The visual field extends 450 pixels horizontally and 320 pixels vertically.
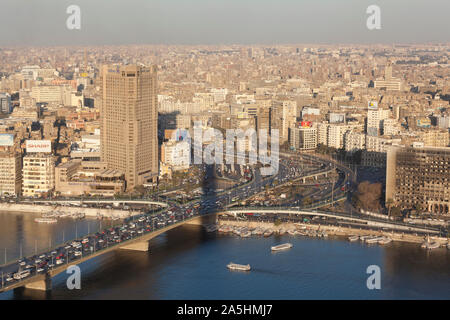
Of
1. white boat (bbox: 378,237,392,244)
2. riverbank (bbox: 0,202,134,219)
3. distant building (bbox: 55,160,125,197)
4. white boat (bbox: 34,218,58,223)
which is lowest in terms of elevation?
white boat (bbox: 378,237,392,244)

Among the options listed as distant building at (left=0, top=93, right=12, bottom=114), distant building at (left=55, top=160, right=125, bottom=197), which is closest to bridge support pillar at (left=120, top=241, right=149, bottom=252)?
distant building at (left=55, top=160, right=125, bottom=197)

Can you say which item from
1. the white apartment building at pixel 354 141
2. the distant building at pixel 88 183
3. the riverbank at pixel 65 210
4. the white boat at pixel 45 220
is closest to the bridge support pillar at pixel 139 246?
the riverbank at pixel 65 210

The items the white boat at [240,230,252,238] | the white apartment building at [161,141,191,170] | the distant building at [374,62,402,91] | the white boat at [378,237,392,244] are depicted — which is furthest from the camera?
the distant building at [374,62,402,91]

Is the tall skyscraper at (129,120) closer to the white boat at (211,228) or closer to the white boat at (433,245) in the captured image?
the white boat at (211,228)

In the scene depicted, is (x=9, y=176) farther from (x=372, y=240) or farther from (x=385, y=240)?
(x=385, y=240)

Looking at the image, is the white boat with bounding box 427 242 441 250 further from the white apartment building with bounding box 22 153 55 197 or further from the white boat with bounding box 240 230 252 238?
the white apartment building with bounding box 22 153 55 197

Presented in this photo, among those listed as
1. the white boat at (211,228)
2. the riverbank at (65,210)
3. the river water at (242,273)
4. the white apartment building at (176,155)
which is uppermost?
the white apartment building at (176,155)
